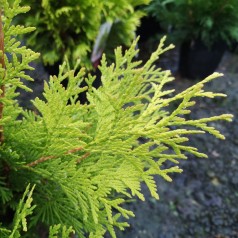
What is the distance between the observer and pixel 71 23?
10.4ft

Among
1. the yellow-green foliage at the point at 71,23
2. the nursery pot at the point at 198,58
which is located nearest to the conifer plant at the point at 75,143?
the yellow-green foliage at the point at 71,23

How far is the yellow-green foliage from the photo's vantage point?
3031 mm

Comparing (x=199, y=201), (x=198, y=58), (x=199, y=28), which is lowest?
(x=199, y=201)

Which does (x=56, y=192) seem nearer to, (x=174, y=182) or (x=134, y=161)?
(x=134, y=161)

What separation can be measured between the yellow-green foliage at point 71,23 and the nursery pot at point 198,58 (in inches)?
56.9

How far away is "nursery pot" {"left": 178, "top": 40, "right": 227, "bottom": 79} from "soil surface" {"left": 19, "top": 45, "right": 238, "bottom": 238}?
85cm

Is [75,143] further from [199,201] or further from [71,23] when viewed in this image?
[199,201]

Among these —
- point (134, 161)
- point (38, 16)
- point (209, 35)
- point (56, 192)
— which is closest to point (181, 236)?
point (56, 192)

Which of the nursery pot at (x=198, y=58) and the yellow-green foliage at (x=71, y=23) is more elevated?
the yellow-green foliage at (x=71, y=23)

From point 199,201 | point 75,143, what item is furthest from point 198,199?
point 75,143

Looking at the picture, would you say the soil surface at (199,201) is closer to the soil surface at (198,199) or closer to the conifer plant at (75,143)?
the soil surface at (198,199)

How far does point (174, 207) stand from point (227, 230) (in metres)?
0.48

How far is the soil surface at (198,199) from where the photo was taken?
3.01 m

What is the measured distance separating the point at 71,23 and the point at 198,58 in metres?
2.16
